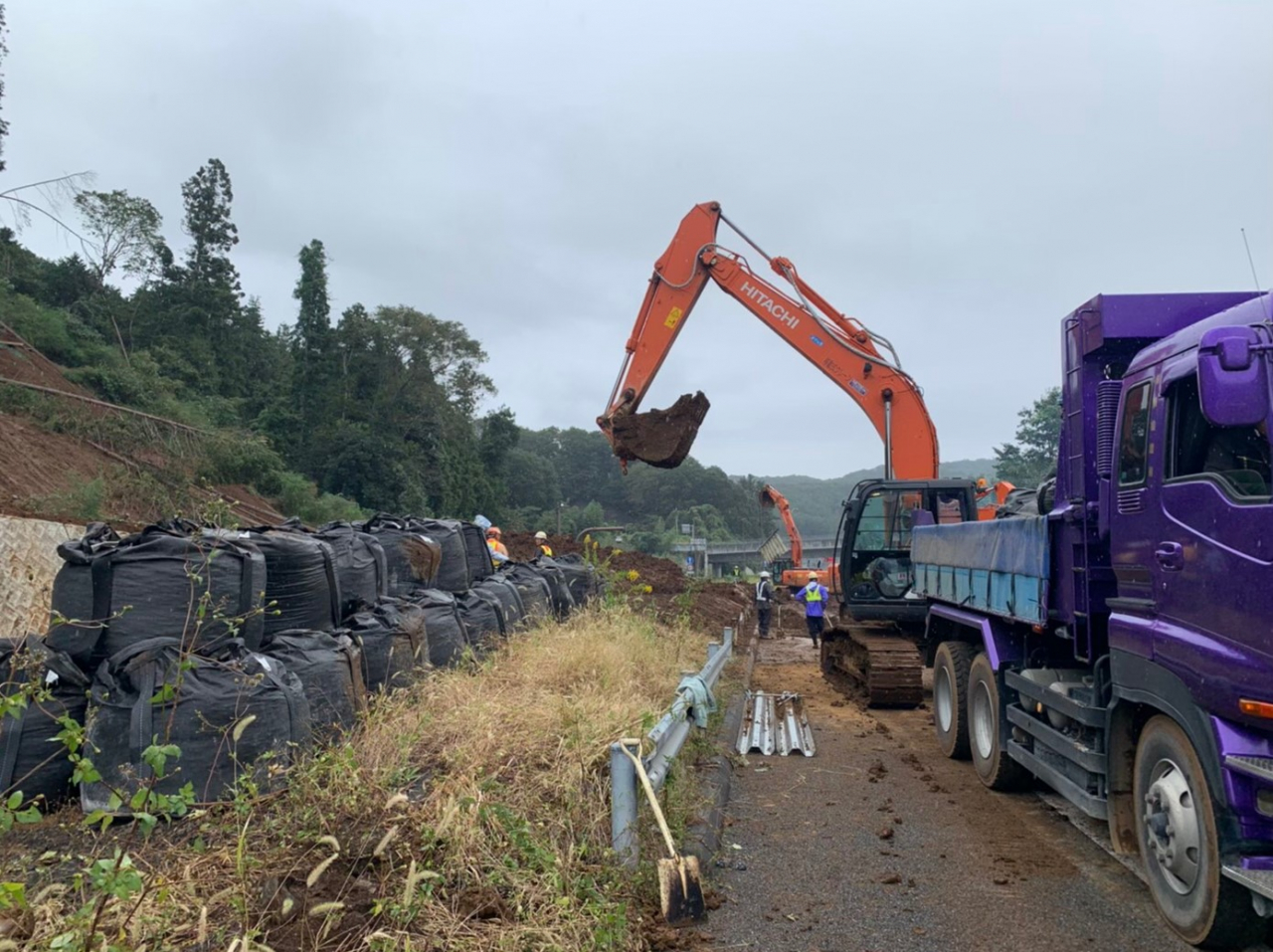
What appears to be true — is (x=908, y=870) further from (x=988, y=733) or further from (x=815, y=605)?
(x=815, y=605)

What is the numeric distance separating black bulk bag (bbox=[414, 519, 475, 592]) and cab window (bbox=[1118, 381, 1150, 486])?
585cm

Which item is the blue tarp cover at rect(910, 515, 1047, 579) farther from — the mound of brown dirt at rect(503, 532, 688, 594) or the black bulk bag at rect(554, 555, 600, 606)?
the mound of brown dirt at rect(503, 532, 688, 594)

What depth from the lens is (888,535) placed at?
11.3 meters

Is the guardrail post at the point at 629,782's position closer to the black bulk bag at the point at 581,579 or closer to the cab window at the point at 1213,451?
the cab window at the point at 1213,451

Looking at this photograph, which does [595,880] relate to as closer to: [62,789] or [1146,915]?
[1146,915]

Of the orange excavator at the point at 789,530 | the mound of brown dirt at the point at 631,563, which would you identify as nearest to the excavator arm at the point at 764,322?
the mound of brown dirt at the point at 631,563

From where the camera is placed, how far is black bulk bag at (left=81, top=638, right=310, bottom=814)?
4398mm

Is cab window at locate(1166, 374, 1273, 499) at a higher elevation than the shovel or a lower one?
higher

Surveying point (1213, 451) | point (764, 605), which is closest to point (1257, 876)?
point (1213, 451)

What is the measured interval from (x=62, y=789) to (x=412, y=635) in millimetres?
2299

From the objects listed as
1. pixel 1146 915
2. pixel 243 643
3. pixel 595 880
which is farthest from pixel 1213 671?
pixel 243 643

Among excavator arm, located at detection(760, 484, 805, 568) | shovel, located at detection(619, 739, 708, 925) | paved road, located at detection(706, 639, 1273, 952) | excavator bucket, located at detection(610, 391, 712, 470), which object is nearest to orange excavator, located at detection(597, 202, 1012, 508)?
excavator bucket, located at detection(610, 391, 712, 470)

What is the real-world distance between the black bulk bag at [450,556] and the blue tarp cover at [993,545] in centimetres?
425

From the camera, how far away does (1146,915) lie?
4.16 metres
